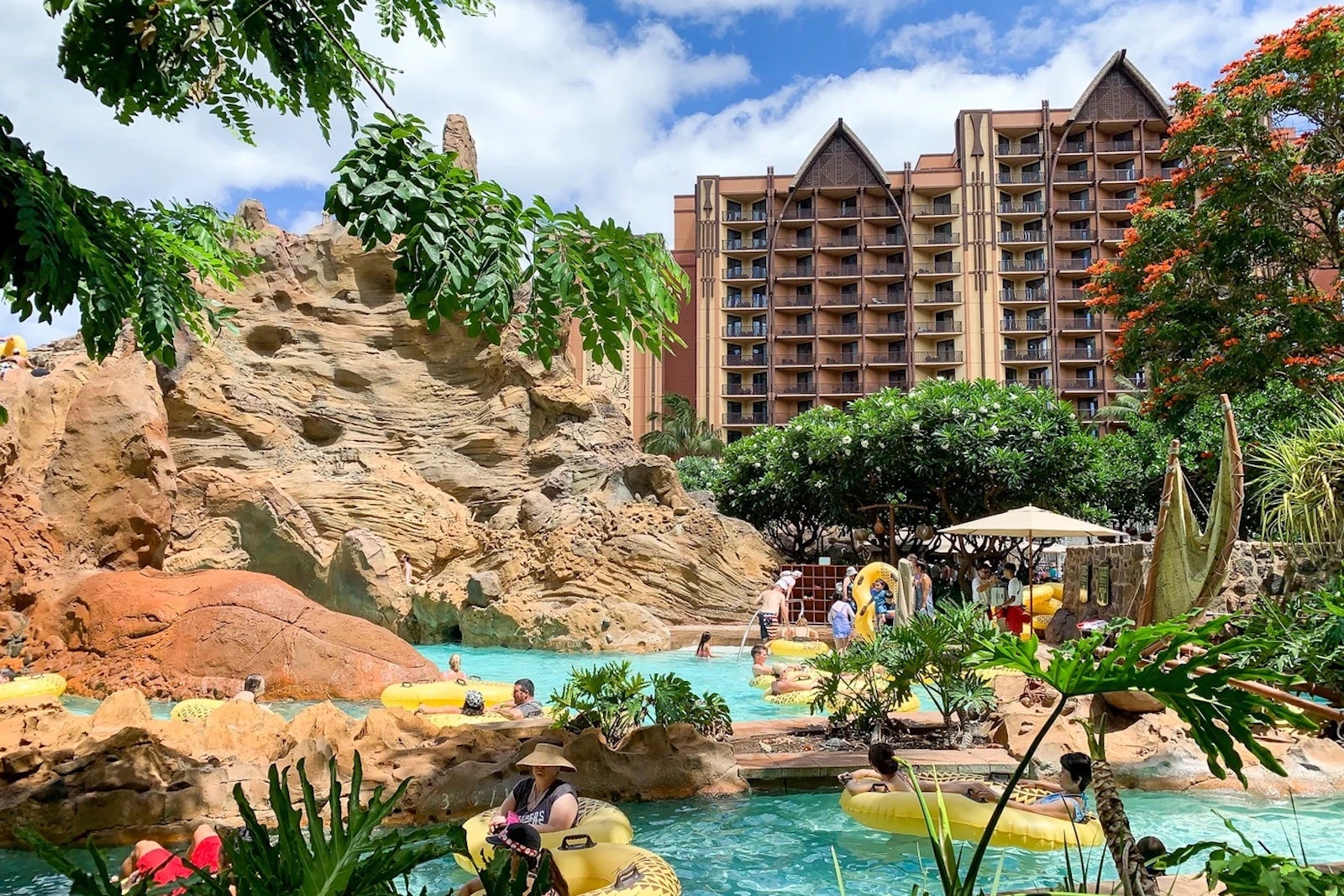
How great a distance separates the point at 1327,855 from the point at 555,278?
639 cm

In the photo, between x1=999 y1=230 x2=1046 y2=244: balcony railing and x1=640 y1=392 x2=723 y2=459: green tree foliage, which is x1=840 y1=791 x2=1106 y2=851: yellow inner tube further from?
x1=999 y1=230 x2=1046 y2=244: balcony railing

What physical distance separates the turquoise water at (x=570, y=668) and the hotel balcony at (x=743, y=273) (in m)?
37.4

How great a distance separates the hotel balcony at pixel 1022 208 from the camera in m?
50.9

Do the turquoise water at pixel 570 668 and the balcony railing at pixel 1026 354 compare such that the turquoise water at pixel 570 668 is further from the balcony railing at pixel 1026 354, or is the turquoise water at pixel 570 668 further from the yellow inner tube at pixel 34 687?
the balcony railing at pixel 1026 354

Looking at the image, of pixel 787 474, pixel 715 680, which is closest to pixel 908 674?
pixel 715 680

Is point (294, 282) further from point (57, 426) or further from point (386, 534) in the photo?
point (57, 426)

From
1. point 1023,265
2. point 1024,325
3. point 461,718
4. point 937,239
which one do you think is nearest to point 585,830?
point 461,718

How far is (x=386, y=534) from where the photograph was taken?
20.5 m

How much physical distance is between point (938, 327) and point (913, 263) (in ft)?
12.3

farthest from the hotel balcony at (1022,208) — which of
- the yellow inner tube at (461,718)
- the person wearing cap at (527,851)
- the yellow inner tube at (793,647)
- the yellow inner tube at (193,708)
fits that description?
the person wearing cap at (527,851)

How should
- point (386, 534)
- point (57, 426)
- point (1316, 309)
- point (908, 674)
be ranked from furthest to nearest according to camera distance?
1. point (386, 534)
2. point (57, 426)
3. point (1316, 309)
4. point (908, 674)

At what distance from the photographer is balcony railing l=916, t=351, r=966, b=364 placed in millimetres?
51000

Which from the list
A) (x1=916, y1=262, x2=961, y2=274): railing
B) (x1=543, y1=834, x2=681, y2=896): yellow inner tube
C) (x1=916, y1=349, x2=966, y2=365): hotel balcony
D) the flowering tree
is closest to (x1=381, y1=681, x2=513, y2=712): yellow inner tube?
(x1=543, y1=834, x2=681, y2=896): yellow inner tube

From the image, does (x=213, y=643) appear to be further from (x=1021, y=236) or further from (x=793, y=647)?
(x=1021, y=236)
